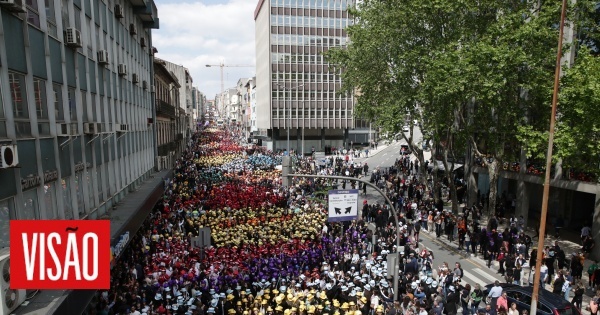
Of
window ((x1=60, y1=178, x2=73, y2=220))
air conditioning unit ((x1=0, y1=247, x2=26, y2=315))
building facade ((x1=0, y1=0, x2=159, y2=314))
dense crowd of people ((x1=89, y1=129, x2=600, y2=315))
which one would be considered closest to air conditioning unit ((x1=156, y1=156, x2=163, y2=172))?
dense crowd of people ((x1=89, y1=129, x2=600, y2=315))

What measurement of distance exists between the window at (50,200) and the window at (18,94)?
2.08m

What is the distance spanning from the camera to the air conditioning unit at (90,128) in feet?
44.1

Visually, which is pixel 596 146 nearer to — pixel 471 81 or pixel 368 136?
pixel 471 81

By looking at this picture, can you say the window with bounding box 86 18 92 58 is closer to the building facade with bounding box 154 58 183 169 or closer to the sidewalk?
→ the building facade with bounding box 154 58 183 169

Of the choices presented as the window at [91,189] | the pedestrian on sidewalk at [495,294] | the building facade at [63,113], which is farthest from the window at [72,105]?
the pedestrian on sidewalk at [495,294]

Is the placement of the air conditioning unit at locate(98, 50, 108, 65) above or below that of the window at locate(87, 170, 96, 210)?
above

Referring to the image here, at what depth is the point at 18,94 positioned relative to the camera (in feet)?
30.1

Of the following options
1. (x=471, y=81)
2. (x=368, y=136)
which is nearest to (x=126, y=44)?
(x=471, y=81)

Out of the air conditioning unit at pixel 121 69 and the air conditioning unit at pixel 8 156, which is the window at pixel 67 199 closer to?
the air conditioning unit at pixel 8 156

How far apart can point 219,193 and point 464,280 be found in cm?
1683

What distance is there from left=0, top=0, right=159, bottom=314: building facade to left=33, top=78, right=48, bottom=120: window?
27 mm

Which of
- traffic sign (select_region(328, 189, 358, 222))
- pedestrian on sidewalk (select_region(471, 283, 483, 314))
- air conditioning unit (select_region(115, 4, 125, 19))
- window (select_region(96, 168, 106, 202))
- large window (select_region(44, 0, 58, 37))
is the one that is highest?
air conditioning unit (select_region(115, 4, 125, 19))

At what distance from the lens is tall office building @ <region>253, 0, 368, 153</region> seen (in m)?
62.7

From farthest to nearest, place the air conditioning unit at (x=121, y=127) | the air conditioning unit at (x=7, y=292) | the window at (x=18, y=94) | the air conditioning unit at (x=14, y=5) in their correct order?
the air conditioning unit at (x=121, y=127) → the window at (x=18, y=94) → the air conditioning unit at (x=14, y=5) → the air conditioning unit at (x=7, y=292)
